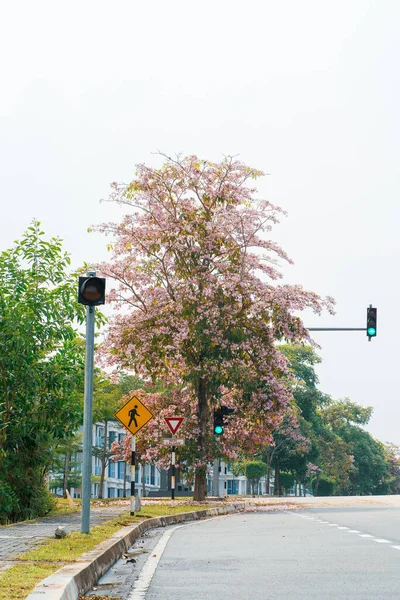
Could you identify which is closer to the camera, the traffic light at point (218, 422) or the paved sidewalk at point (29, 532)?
the paved sidewalk at point (29, 532)

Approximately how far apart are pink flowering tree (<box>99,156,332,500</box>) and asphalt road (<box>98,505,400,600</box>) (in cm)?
1510

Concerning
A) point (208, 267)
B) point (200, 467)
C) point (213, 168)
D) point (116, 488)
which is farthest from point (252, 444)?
point (116, 488)

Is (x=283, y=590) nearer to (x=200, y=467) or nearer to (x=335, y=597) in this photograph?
(x=335, y=597)

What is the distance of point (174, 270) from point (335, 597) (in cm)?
2821

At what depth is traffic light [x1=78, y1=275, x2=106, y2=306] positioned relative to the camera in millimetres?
14305

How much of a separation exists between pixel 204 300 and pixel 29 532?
19118mm

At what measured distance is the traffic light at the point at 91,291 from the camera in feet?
46.9

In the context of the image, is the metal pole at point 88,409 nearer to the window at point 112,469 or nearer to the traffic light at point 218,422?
the traffic light at point 218,422

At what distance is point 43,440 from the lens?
25.4 meters

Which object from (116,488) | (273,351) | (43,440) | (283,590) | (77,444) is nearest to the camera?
(283,590)

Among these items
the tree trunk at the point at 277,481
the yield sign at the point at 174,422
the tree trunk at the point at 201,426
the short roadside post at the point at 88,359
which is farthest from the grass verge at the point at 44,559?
the tree trunk at the point at 277,481

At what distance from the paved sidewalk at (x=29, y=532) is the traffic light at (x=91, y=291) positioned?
3.09 metres

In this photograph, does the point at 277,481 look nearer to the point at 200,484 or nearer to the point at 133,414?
the point at 200,484

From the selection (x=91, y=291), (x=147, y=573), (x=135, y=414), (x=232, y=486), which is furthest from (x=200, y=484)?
(x=232, y=486)
